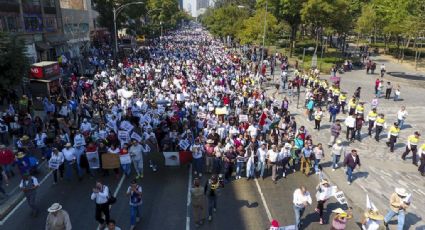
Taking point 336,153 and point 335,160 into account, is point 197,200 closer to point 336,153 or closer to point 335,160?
point 336,153

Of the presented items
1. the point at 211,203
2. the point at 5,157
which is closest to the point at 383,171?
the point at 211,203

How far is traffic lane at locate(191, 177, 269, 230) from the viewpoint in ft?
36.4

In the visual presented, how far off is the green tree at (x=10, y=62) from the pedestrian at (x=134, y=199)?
1553 centimetres

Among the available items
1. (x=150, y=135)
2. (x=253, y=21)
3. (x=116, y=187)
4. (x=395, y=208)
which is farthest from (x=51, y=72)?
(x=253, y=21)

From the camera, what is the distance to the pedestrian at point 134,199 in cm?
1018

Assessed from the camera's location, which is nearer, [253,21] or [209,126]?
[209,126]

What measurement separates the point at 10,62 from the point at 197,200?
57.3 ft

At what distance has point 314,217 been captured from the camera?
11.7 m

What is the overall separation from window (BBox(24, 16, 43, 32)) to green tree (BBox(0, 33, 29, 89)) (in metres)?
18.2

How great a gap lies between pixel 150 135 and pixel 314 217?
759 centimetres

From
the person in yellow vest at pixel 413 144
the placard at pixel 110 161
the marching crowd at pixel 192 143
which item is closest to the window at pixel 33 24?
the marching crowd at pixel 192 143

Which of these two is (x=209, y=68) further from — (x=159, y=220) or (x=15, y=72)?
(x=159, y=220)

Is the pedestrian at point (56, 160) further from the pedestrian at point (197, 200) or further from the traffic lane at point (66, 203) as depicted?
the pedestrian at point (197, 200)

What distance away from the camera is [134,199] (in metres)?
10.3
